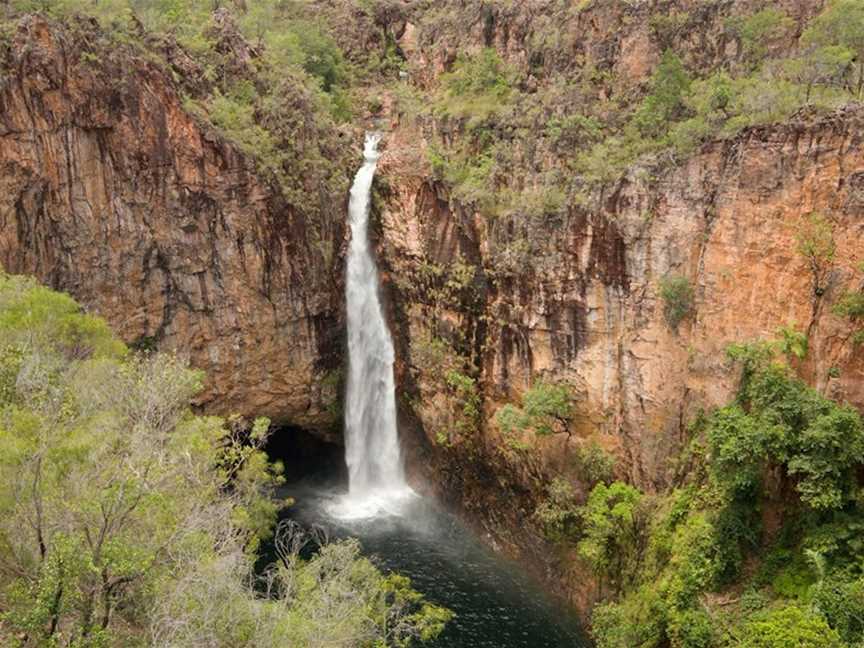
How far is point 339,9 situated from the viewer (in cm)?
3756

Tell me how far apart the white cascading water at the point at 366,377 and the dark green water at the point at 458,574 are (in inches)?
63.7

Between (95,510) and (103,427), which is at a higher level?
(103,427)

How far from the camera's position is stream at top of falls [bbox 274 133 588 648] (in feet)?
66.1

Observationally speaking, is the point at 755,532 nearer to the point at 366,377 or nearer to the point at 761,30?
the point at 761,30

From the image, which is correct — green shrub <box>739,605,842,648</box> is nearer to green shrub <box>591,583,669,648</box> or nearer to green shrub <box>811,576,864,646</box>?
green shrub <box>811,576,864,646</box>

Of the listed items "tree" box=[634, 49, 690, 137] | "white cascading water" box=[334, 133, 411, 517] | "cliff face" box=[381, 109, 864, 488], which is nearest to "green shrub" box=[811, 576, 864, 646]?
"cliff face" box=[381, 109, 864, 488]

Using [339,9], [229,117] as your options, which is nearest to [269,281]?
[229,117]

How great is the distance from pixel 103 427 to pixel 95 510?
287cm

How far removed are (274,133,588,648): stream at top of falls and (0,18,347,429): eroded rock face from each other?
121cm

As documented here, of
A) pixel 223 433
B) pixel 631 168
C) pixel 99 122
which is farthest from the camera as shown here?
pixel 99 122

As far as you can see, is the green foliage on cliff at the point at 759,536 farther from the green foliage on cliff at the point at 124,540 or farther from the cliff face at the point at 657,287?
the green foliage on cliff at the point at 124,540

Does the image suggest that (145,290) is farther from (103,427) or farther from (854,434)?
(854,434)

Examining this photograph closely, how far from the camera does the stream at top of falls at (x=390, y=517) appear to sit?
20.1 m

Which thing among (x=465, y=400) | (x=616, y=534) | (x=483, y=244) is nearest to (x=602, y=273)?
(x=483, y=244)
